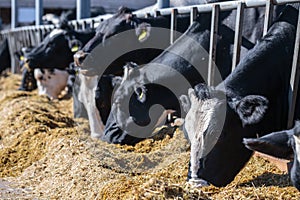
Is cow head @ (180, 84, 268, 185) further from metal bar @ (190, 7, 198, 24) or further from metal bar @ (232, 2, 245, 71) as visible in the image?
metal bar @ (190, 7, 198, 24)

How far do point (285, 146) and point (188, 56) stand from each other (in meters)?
2.59

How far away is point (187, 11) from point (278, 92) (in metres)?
1.79

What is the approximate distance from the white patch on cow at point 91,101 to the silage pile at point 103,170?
65cm

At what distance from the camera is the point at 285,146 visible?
3.13m

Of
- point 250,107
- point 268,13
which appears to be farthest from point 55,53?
point 250,107

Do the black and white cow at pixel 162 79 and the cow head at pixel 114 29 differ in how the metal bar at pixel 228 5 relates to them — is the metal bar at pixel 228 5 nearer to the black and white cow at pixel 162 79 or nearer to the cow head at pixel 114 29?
the black and white cow at pixel 162 79

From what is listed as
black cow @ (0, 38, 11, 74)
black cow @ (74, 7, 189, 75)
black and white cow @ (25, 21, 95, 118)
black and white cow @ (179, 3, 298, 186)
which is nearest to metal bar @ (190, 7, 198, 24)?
black cow @ (74, 7, 189, 75)

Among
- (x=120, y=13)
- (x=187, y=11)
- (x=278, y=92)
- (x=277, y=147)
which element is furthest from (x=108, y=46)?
(x=277, y=147)

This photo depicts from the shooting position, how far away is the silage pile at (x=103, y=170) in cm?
351

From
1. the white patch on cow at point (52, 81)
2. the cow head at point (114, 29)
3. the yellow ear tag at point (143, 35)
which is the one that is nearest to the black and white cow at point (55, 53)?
the white patch on cow at point (52, 81)

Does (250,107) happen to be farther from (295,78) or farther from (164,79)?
(164,79)

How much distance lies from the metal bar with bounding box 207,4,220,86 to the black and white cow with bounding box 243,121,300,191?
225cm

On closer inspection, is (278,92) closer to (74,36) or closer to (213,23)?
(213,23)

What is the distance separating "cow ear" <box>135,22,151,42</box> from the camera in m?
6.28
